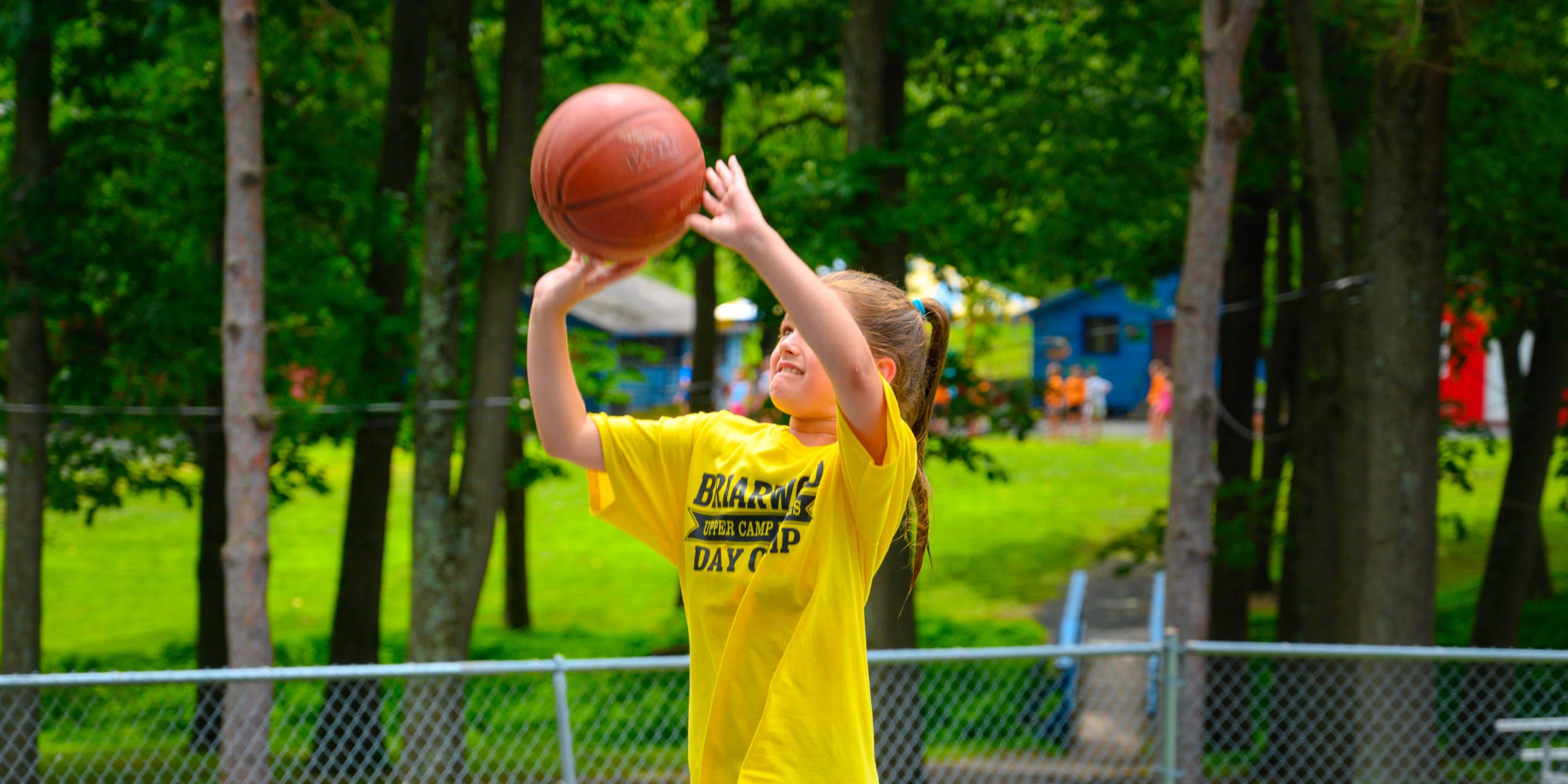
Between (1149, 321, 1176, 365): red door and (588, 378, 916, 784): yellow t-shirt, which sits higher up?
(1149, 321, 1176, 365): red door

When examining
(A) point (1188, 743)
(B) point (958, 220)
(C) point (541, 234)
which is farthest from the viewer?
(B) point (958, 220)

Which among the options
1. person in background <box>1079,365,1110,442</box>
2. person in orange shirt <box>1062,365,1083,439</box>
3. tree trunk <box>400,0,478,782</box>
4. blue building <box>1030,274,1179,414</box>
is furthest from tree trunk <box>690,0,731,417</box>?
blue building <box>1030,274,1179,414</box>

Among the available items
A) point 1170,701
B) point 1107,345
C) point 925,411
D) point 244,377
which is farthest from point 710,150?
point 1107,345

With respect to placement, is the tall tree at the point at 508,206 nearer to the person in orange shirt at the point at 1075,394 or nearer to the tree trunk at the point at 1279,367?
the tree trunk at the point at 1279,367

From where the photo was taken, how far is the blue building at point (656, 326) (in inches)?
1319

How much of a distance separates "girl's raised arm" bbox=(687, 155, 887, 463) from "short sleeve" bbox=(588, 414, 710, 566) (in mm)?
616

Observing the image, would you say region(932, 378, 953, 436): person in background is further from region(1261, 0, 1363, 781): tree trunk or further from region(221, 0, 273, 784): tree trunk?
region(221, 0, 273, 784): tree trunk

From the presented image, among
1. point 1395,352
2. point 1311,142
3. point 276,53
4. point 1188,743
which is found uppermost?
point 276,53

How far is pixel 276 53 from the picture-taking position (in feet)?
31.7

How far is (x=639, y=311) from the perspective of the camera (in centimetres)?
3772

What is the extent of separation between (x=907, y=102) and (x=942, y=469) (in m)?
15.4

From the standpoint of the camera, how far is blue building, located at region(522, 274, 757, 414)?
33.5 meters

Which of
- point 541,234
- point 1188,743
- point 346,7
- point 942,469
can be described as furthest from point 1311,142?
point 942,469

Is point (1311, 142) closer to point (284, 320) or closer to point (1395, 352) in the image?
point (1395, 352)
